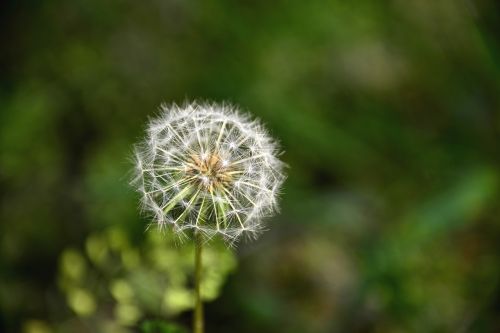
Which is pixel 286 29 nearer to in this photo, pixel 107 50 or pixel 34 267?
pixel 107 50

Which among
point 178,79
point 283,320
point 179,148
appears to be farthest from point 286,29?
point 179,148

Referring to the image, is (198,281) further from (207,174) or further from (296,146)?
(296,146)

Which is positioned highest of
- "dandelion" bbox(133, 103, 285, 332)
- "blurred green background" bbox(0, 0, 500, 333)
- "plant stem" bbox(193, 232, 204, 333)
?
"blurred green background" bbox(0, 0, 500, 333)

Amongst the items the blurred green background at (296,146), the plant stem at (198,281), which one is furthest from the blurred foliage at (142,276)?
the plant stem at (198,281)

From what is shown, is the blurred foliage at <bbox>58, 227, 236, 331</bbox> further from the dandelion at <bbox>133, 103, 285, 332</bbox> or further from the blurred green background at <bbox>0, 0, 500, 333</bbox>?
the dandelion at <bbox>133, 103, 285, 332</bbox>

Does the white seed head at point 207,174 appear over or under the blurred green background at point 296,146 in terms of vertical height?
under

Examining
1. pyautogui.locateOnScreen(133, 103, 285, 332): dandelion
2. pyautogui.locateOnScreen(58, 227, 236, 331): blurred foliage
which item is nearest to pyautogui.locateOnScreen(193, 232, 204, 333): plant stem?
pyautogui.locateOnScreen(133, 103, 285, 332): dandelion

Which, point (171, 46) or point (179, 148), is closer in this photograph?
point (179, 148)

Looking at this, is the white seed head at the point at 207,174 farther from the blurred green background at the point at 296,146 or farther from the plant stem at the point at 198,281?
the blurred green background at the point at 296,146
